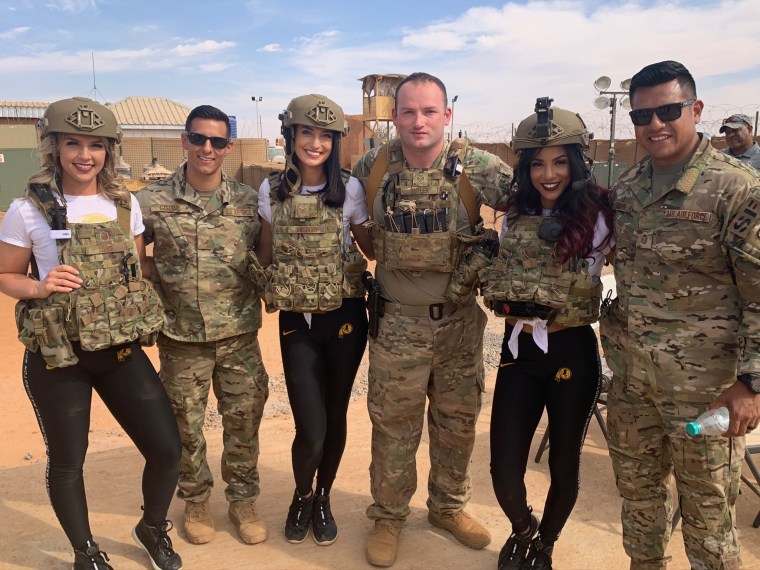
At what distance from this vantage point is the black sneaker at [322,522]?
370 centimetres

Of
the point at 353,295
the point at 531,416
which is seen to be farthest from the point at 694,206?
the point at 353,295

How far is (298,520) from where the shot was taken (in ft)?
12.2

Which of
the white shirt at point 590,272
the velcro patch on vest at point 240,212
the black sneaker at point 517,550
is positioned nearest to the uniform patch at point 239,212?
the velcro patch on vest at point 240,212

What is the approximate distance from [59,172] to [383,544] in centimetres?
271

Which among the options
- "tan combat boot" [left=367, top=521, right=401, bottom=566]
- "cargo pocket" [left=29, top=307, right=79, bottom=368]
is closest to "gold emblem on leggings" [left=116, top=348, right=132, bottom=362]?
"cargo pocket" [left=29, top=307, right=79, bottom=368]

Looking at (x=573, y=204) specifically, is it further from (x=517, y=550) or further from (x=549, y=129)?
(x=517, y=550)

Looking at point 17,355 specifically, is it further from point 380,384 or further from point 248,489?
point 380,384

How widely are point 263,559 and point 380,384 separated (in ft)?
4.09

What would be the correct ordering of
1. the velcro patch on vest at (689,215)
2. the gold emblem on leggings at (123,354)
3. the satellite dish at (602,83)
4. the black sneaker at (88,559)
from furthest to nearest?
1. the satellite dish at (602,83)
2. the black sneaker at (88,559)
3. the gold emblem on leggings at (123,354)
4. the velcro patch on vest at (689,215)

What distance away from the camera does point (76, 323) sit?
285 centimetres

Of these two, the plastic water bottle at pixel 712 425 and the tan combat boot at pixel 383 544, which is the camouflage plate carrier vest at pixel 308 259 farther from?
the plastic water bottle at pixel 712 425

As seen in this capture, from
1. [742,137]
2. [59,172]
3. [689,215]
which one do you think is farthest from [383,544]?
[742,137]

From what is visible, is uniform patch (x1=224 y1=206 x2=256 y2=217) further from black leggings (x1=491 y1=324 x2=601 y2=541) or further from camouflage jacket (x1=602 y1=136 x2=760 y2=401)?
camouflage jacket (x1=602 y1=136 x2=760 y2=401)

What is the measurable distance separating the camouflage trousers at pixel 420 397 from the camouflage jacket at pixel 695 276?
94 centimetres
